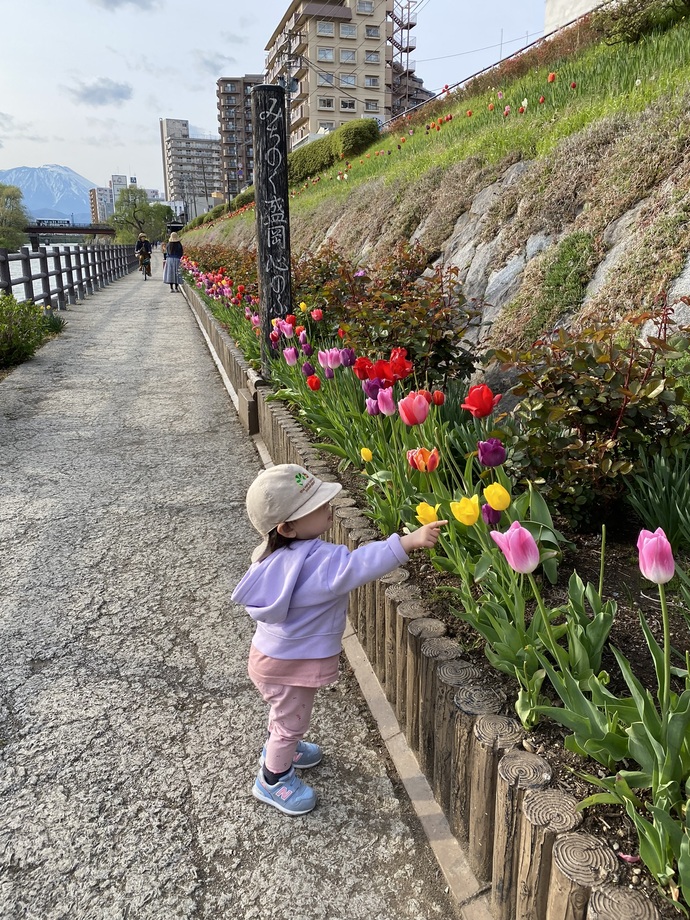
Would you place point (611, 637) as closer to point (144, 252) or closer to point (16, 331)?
point (16, 331)

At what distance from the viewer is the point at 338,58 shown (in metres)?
66.6

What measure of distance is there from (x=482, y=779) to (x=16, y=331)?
8.33 meters

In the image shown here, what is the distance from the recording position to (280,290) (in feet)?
17.8

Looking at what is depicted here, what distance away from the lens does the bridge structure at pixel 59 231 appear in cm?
8400

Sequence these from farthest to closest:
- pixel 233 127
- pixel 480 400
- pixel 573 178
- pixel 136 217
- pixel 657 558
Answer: pixel 233 127
pixel 136 217
pixel 573 178
pixel 480 400
pixel 657 558

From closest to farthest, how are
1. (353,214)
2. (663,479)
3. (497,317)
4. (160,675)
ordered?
(663,479) → (160,675) → (497,317) → (353,214)

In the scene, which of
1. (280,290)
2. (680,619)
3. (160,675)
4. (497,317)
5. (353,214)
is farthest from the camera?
(353,214)

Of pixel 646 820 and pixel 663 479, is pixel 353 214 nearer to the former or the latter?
pixel 663 479

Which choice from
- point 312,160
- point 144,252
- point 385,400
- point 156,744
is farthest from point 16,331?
point 144,252

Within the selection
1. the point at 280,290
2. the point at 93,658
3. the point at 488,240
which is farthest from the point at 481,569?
the point at 488,240

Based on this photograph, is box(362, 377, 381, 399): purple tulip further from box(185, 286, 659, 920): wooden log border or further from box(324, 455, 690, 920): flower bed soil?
box(324, 455, 690, 920): flower bed soil

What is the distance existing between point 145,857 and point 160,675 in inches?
32.3

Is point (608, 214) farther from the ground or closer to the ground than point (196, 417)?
farther from the ground

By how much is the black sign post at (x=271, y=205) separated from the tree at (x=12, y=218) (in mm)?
66240
